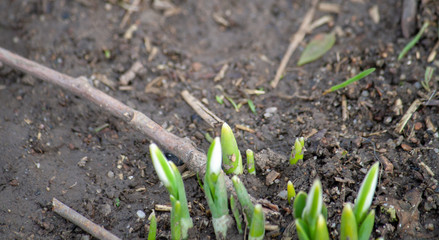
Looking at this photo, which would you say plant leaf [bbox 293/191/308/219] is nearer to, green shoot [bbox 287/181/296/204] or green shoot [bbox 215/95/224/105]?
green shoot [bbox 287/181/296/204]

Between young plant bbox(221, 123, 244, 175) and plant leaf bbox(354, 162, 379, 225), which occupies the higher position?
plant leaf bbox(354, 162, 379, 225)

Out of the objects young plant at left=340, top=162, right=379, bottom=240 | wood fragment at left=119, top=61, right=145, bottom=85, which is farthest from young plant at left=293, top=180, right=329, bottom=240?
wood fragment at left=119, top=61, right=145, bottom=85

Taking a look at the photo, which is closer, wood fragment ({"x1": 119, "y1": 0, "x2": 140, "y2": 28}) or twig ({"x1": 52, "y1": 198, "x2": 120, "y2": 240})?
twig ({"x1": 52, "y1": 198, "x2": 120, "y2": 240})

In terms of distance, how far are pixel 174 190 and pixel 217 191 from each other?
0.72 ft

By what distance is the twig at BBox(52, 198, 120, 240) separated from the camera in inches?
89.8

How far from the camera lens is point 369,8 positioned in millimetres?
3760

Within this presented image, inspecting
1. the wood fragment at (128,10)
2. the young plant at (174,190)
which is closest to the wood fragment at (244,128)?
the young plant at (174,190)

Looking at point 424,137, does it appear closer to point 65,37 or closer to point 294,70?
point 294,70

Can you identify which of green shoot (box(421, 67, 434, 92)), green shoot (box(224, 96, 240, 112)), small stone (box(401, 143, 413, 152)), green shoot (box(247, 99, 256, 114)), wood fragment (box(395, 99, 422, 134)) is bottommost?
green shoot (box(224, 96, 240, 112))

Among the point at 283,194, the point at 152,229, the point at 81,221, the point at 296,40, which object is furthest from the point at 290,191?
the point at 296,40

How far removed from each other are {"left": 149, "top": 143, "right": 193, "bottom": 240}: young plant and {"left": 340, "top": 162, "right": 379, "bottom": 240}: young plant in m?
0.79

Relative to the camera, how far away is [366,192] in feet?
6.41

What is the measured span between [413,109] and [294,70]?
3.27 ft

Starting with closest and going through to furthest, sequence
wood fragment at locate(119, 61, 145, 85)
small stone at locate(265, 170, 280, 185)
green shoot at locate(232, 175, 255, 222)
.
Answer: green shoot at locate(232, 175, 255, 222) → small stone at locate(265, 170, 280, 185) → wood fragment at locate(119, 61, 145, 85)
